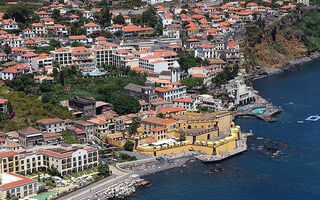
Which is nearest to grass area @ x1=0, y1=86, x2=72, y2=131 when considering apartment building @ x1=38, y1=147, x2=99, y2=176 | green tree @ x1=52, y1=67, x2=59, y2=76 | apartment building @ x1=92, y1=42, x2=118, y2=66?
green tree @ x1=52, y1=67, x2=59, y2=76

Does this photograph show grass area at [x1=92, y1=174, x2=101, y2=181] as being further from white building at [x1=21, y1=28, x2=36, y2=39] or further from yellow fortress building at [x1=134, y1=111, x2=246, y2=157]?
white building at [x1=21, y1=28, x2=36, y2=39]

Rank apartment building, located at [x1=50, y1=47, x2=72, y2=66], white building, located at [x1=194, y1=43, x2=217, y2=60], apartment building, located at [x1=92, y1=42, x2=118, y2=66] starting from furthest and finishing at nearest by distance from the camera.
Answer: white building, located at [x1=194, y1=43, x2=217, y2=60] < apartment building, located at [x1=92, y1=42, x2=118, y2=66] < apartment building, located at [x1=50, y1=47, x2=72, y2=66]

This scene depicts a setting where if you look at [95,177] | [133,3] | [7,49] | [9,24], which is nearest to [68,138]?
[95,177]

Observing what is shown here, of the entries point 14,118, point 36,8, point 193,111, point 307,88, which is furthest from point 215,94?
point 36,8

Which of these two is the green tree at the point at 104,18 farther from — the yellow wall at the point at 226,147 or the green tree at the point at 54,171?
the green tree at the point at 54,171

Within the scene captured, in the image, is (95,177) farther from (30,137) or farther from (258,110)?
(258,110)

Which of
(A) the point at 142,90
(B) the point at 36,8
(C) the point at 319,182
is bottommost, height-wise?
(C) the point at 319,182

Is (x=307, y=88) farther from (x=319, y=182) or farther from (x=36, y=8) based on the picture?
(x=36, y=8)
